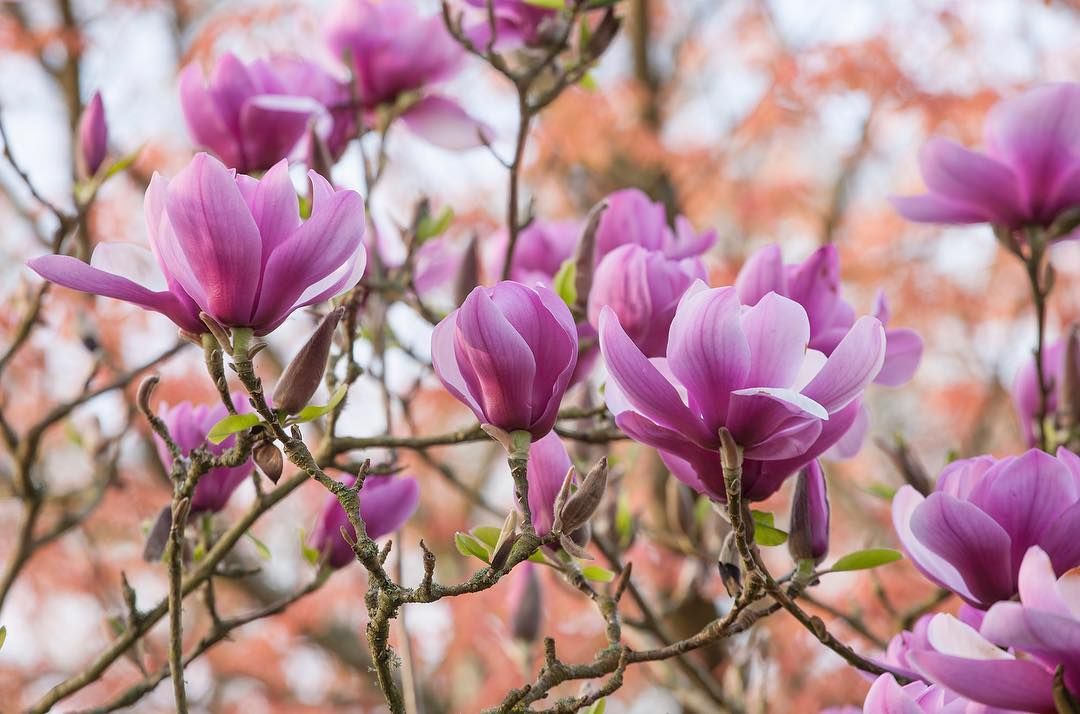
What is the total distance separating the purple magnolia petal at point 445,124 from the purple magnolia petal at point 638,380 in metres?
0.58


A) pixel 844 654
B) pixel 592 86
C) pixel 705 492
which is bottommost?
pixel 844 654

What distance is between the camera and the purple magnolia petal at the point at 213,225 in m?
0.51

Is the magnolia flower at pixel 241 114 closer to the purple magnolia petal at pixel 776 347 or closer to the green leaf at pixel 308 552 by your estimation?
the green leaf at pixel 308 552

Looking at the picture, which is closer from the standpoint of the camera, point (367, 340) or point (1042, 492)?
point (1042, 492)

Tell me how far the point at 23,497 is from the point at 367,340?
38 centimetres

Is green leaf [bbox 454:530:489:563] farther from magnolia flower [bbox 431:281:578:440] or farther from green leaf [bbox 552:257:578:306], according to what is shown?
green leaf [bbox 552:257:578:306]

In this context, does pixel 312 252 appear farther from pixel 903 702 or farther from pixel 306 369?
pixel 903 702

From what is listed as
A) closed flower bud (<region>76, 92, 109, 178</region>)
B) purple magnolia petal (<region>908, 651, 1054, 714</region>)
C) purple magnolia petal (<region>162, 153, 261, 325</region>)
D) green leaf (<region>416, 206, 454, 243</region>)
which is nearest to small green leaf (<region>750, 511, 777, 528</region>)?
purple magnolia petal (<region>908, 651, 1054, 714</region>)

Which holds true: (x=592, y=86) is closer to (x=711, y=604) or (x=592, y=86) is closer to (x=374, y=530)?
(x=374, y=530)

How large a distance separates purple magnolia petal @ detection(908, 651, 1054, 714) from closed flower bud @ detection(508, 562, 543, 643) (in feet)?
2.59

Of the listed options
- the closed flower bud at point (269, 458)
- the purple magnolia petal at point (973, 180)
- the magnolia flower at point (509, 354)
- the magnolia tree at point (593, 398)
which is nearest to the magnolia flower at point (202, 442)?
the magnolia tree at point (593, 398)

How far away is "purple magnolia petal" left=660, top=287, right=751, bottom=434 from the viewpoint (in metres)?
0.51

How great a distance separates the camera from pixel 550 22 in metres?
1.02

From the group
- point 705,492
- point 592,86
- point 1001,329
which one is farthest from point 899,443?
point 1001,329
